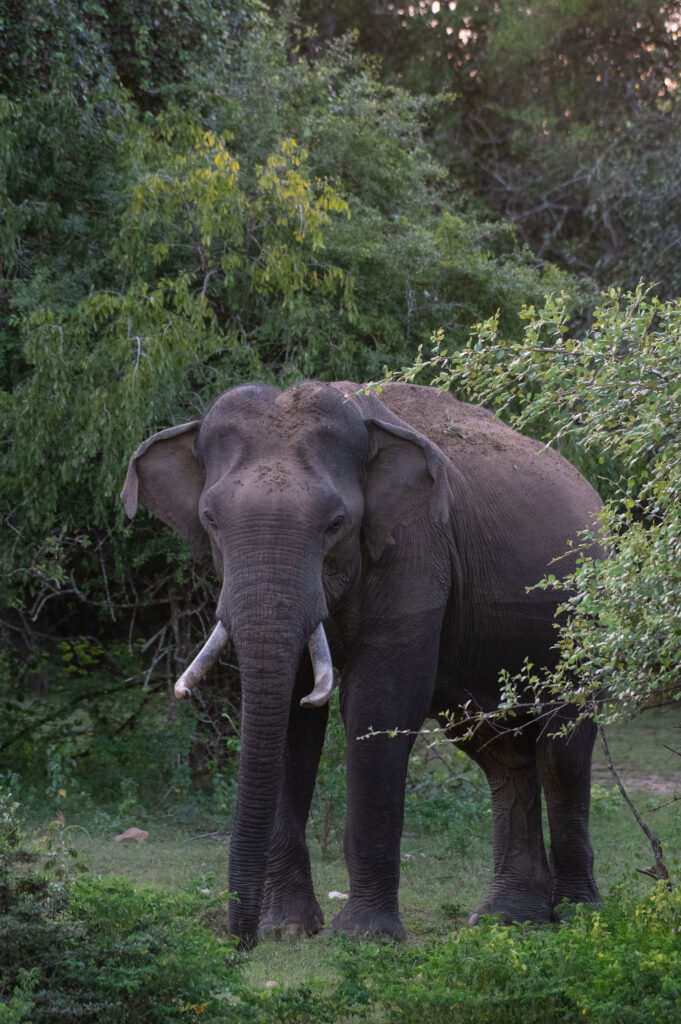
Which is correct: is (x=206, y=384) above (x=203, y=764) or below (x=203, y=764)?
above

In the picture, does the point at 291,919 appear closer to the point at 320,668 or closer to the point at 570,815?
the point at 320,668

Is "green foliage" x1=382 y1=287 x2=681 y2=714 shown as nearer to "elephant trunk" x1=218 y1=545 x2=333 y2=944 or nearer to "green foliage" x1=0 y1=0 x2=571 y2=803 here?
"elephant trunk" x1=218 y1=545 x2=333 y2=944

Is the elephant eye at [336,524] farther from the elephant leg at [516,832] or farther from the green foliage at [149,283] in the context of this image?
the green foliage at [149,283]

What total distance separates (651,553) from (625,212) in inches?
607

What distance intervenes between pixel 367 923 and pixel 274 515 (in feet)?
7.17

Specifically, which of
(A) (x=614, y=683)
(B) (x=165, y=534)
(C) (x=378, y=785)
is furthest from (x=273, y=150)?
(A) (x=614, y=683)

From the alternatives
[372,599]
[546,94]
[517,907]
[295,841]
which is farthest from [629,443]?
[546,94]

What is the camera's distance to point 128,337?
34.1 ft

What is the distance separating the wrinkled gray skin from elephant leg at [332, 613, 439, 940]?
0.03 ft

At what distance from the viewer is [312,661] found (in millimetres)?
6832

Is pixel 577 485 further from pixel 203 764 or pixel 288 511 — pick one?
pixel 203 764

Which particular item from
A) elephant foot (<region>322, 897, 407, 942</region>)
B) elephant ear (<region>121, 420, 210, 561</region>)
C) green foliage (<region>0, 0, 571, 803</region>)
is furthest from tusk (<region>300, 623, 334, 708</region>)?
green foliage (<region>0, 0, 571, 803</region>)

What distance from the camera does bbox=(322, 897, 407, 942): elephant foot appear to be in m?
7.14

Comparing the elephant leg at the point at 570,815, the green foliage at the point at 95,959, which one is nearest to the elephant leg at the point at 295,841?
the elephant leg at the point at 570,815
